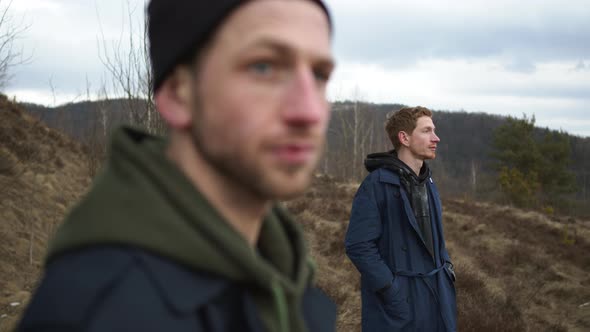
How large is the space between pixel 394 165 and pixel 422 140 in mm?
340

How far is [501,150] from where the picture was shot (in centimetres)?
3756

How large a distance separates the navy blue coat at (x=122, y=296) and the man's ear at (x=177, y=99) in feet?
0.94

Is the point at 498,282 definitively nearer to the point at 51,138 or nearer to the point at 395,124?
the point at 395,124

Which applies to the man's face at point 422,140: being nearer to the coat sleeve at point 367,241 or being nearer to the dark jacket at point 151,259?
the coat sleeve at point 367,241

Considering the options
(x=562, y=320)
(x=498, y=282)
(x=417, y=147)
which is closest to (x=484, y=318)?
(x=562, y=320)

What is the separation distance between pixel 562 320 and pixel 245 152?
10683 mm

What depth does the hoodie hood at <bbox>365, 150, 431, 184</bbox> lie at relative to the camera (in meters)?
3.75

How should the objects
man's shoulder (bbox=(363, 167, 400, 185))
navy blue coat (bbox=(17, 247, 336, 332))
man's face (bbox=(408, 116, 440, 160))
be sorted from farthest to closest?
man's face (bbox=(408, 116, 440, 160)) → man's shoulder (bbox=(363, 167, 400, 185)) → navy blue coat (bbox=(17, 247, 336, 332))

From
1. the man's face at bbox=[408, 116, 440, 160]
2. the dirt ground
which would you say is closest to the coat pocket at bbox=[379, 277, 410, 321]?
the man's face at bbox=[408, 116, 440, 160]

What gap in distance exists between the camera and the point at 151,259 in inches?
33.3

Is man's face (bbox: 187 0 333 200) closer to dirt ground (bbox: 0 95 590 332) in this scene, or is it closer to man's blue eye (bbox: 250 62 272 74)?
man's blue eye (bbox: 250 62 272 74)

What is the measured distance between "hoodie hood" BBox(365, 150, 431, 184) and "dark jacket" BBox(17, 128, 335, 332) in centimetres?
286

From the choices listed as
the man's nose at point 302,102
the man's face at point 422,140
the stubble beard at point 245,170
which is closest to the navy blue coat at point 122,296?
the stubble beard at point 245,170

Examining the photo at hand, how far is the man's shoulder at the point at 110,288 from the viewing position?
2.52 feet
